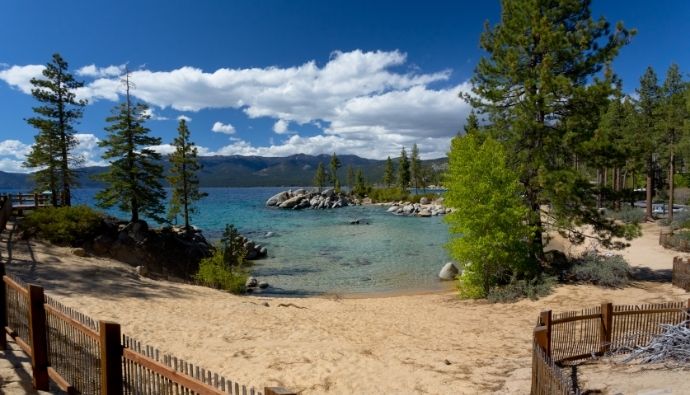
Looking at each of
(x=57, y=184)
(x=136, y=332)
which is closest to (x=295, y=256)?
(x=57, y=184)

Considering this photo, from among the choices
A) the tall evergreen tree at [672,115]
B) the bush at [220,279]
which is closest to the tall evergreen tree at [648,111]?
the tall evergreen tree at [672,115]

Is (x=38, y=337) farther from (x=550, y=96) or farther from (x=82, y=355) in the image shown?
(x=550, y=96)

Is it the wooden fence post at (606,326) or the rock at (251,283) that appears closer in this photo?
the wooden fence post at (606,326)

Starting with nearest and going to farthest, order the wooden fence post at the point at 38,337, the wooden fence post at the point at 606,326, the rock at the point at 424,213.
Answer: the wooden fence post at the point at 38,337 → the wooden fence post at the point at 606,326 → the rock at the point at 424,213

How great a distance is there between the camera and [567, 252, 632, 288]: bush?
18.1 metres

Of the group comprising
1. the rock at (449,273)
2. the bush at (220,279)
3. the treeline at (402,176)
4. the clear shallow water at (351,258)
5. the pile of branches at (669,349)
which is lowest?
the clear shallow water at (351,258)

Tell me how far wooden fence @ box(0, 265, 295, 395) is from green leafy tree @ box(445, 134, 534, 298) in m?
14.8

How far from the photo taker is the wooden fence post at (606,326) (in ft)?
34.0

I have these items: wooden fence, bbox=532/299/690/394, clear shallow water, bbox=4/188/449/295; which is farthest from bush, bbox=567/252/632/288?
clear shallow water, bbox=4/188/449/295

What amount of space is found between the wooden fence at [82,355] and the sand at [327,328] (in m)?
3.71

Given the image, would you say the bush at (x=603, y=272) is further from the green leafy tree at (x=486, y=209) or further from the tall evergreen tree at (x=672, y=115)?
the tall evergreen tree at (x=672, y=115)

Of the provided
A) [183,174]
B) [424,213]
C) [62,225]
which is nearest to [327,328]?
[62,225]

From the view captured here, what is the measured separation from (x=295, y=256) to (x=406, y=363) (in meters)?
27.3

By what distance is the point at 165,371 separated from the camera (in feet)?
14.8
